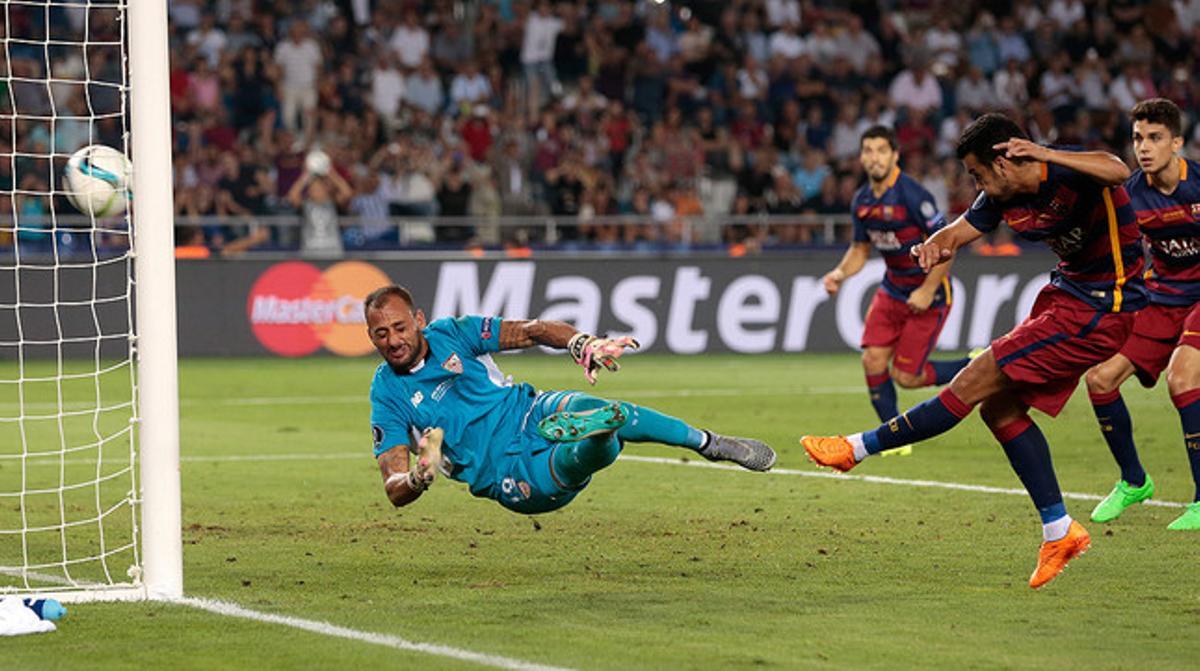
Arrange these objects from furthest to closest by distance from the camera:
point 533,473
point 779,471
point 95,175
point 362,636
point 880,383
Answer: point 880,383, point 779,471, point 95,175, point 533,473, point 362,636

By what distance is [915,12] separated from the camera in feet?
99.5

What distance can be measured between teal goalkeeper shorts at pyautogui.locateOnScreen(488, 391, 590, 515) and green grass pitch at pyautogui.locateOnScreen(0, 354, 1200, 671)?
0.36 meters

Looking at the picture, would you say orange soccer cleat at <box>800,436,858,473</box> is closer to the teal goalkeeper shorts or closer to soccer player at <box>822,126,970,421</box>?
the teal goalkeeper shorts

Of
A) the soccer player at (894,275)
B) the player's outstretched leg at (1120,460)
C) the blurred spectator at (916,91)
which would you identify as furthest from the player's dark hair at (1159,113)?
the blurred spectator at (916,91)

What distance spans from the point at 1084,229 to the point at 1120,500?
8.43 feet

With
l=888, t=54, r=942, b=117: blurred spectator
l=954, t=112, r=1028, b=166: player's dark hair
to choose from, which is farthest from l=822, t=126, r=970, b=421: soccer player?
l=888, t=54, r=942, b=117: blurred spectator

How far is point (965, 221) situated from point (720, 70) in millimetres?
20181

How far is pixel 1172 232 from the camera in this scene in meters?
10.0

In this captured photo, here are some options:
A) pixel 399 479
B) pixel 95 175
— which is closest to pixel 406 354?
pixel 399 479

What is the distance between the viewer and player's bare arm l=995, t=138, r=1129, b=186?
24.6ft

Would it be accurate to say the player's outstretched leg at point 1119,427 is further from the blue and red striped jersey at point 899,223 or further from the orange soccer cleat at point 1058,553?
the blue and red striped jersey at point 899,223

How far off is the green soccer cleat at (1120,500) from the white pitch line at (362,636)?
4700 millimetres

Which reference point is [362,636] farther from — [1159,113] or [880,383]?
[880,383]

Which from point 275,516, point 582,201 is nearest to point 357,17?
point 582,201
